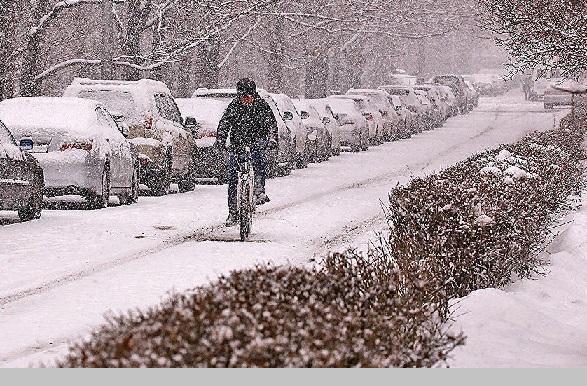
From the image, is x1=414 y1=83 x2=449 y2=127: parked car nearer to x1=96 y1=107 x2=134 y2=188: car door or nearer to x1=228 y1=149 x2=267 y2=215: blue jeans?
x1=96 y1=107 x2=134 y2=188: car door

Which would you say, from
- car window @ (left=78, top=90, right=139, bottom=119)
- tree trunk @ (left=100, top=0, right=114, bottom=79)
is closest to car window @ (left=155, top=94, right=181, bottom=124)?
car window @ (left=78, top=90, right=139, bottom=119)

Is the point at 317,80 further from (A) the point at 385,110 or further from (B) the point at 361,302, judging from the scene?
(B) the point at 361,302

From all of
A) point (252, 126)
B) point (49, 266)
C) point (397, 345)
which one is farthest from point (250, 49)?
point (397, 345)

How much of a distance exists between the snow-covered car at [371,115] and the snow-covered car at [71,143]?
19.8 m

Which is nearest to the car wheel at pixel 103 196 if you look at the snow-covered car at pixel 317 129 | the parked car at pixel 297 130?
the parked car at pixel 297 130

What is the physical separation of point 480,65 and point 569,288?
10961cm

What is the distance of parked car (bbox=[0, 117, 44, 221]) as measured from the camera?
15.5m

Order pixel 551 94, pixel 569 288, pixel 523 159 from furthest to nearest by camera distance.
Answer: pixel 551 94, pixel 523 159, pixel 569 288

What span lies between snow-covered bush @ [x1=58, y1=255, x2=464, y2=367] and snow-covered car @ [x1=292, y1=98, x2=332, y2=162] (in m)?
24.4

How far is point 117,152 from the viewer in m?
18.6

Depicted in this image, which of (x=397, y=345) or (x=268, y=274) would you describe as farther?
(x=268, y=274)

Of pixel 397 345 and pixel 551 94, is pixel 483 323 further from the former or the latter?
pixel 551 94

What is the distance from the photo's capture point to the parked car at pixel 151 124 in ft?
67.3

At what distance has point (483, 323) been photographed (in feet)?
27.5
